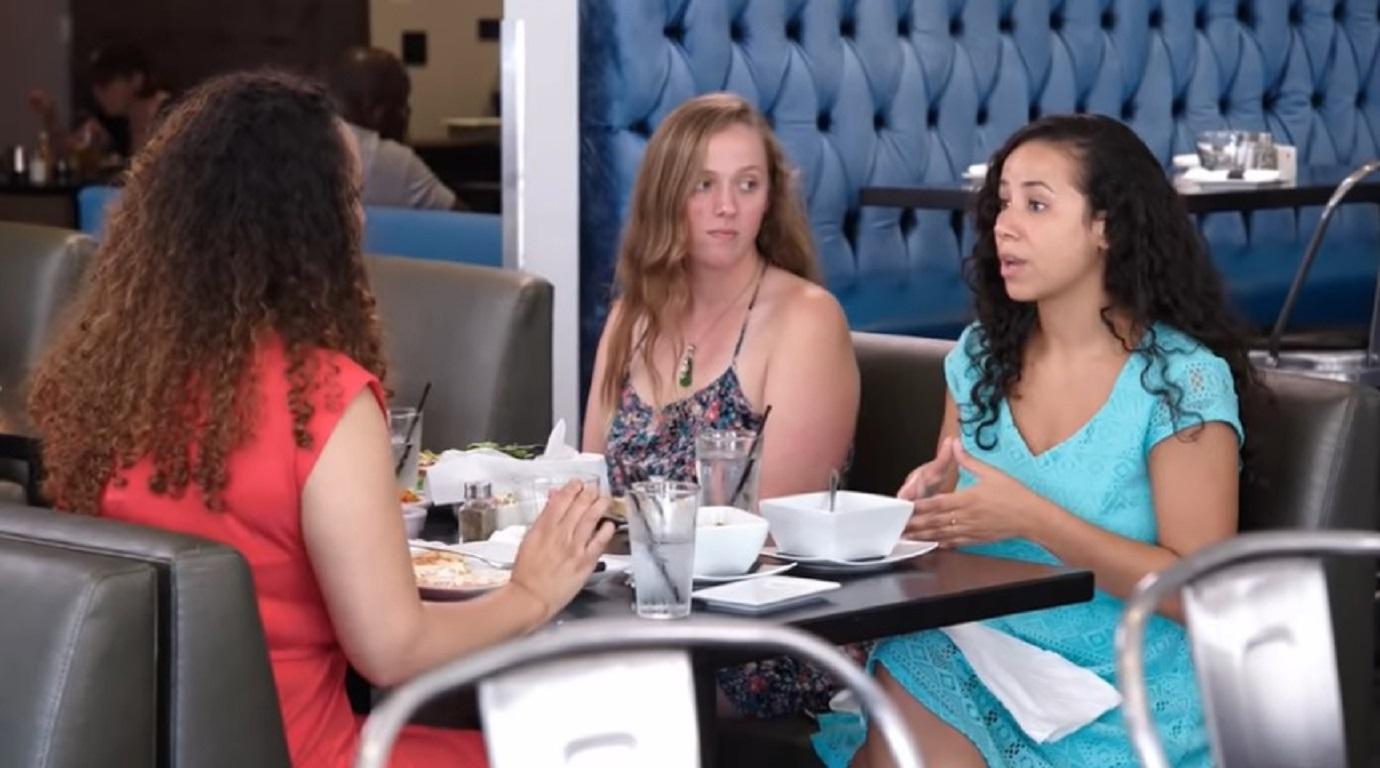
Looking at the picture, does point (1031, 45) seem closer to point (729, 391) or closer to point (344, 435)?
point (729, 391)

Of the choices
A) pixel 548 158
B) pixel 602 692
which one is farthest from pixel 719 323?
pixel 602 692

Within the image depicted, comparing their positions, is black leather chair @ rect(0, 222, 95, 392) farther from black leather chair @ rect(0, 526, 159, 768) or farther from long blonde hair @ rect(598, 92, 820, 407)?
black leather chair @ rect(0, 526, 159, 768)

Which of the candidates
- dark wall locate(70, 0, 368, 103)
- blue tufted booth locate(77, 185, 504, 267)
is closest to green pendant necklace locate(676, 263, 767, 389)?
Answer: blue tufted booth locate(77, 185, 504, 267)

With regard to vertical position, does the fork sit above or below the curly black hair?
Answer: below

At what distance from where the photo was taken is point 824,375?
3.01 meters

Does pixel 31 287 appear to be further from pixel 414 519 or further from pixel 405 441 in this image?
pixel 414 519

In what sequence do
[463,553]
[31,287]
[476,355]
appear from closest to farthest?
[463,553], [476,355], [31,287]

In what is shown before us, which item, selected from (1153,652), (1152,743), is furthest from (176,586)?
(1153,652)

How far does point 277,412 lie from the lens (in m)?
2.04

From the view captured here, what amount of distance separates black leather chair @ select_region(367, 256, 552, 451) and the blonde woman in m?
0.41

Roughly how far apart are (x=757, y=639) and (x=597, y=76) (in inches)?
124

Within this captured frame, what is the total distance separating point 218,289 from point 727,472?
656 mm

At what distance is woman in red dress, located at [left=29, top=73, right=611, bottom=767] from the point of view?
6.61ft

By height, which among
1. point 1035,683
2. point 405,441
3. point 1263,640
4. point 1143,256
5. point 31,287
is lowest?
point 1035,683
